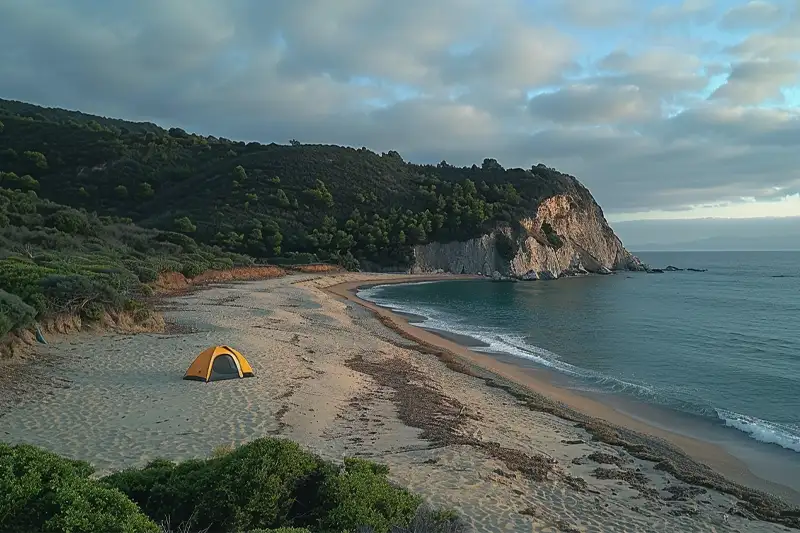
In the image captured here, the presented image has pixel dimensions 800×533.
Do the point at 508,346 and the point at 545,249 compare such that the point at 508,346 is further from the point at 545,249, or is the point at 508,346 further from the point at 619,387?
the point at 545,249

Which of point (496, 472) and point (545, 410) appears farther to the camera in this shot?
point (545, 410)

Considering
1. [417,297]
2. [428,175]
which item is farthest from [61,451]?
[428,175]

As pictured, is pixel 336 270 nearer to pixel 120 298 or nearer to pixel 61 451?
pixel 120 298

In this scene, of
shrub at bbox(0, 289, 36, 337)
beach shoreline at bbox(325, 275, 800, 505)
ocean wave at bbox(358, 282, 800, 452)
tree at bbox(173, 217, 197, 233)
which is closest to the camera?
beach shoreline at bbox(325, 275, 800, 505)

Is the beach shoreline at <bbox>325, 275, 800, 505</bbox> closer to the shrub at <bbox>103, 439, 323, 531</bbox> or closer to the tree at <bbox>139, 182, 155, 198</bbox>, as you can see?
A: the shrub at <bbox>103, 439, 323, 531</bbox>

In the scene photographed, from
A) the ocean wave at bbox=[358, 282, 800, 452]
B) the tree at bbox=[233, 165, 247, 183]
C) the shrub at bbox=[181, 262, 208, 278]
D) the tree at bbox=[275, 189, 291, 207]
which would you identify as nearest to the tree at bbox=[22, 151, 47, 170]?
the tree at bbox=[233, 165, 247, 183]

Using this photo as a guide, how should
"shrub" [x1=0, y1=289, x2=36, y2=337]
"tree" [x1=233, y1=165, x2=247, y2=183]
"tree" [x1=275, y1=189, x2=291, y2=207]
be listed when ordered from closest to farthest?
"shrub" [x1=0, y1=289, x2=36, y2=337], "tree" [x1=275, y1=189, x2=291, y2=207], "tree" [x1=233, y1=165, x2=247, y2=183]
